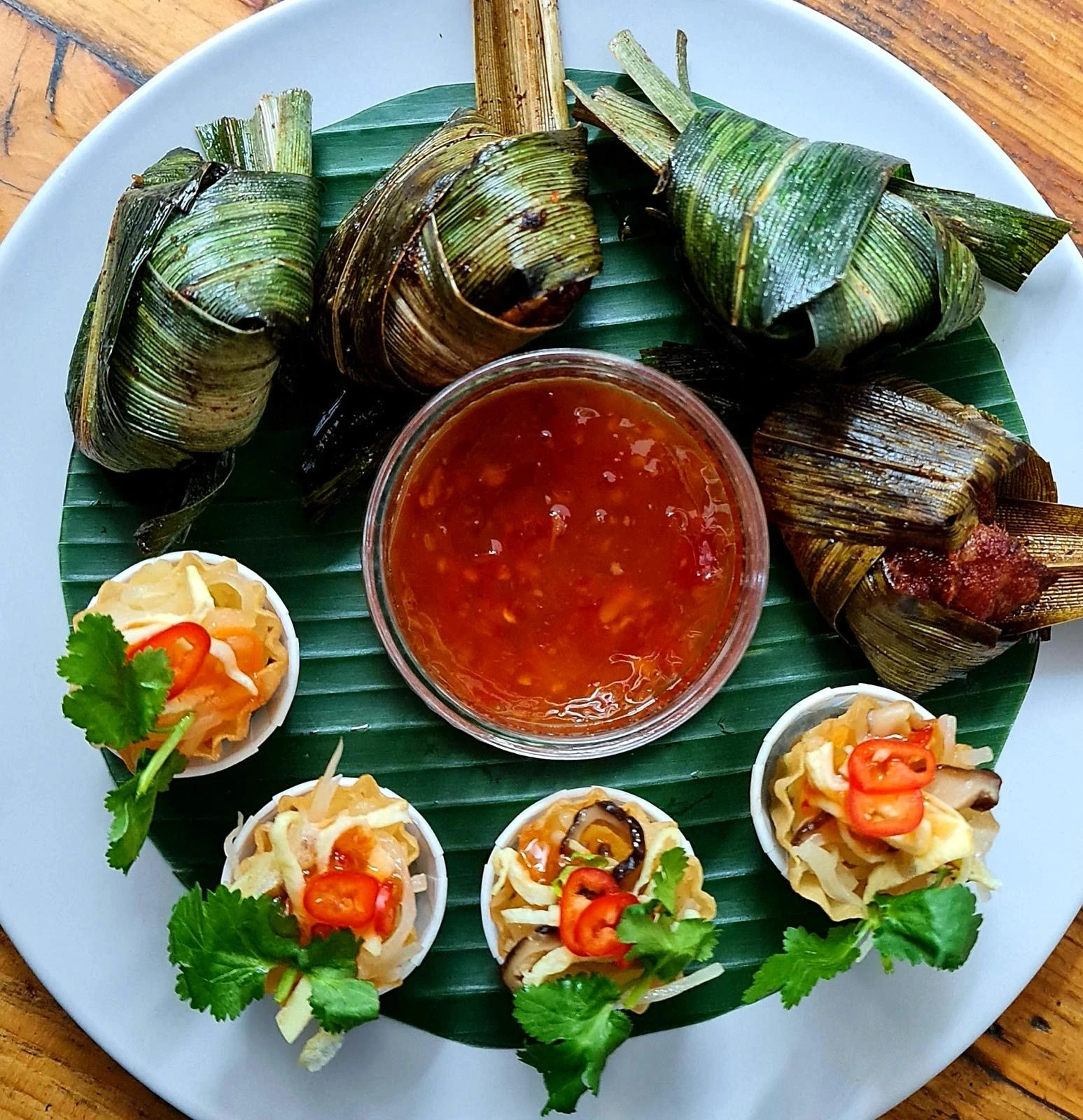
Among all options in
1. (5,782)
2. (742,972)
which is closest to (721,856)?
(742,972)

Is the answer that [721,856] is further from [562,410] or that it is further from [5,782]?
[5,782]

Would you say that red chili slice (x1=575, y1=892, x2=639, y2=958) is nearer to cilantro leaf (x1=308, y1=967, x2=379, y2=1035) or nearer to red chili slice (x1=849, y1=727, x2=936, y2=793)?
cilantro leaf (x1=308, y1=967, x2=379, y2=1035)

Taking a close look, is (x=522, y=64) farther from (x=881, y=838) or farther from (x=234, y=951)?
(x=234, y=951)

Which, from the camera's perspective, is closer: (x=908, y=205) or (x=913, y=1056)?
(x=908, y=205)

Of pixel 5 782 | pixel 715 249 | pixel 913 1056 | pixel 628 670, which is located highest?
pixel 715 249

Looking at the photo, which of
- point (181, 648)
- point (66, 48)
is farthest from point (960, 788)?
point (66, 48)

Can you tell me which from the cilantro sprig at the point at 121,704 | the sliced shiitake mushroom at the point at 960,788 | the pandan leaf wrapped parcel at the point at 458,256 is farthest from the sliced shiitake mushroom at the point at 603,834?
the pandan leaf wrapped parcel at the point at 458,256
